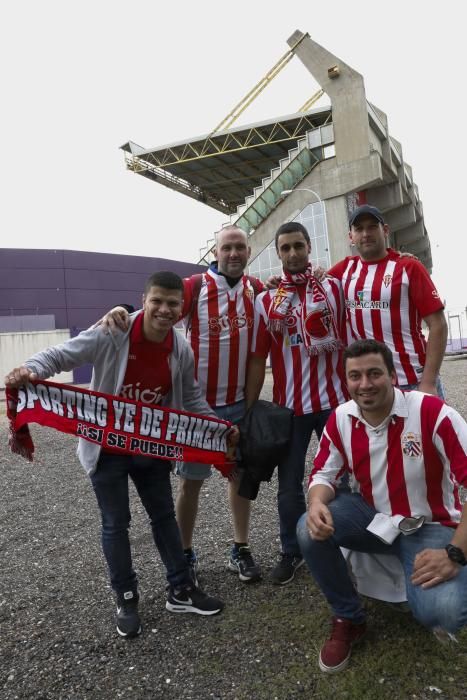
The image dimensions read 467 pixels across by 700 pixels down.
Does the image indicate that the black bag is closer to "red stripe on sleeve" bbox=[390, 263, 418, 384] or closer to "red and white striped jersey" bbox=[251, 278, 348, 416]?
"red and white striped jersey" bbox=[251, 278, 348, 416]

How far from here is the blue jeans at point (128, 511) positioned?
120 inches

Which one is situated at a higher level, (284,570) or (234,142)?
(234,142)

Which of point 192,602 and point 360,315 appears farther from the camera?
point 360,315

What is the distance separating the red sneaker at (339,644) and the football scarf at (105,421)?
1438 mm

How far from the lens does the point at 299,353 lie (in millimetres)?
3615

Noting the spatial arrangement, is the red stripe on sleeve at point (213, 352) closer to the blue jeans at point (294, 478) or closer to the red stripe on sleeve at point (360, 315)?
the blue jeans at point (294, 478)

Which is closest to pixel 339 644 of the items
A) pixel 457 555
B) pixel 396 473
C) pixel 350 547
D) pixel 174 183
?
pixel 350 547

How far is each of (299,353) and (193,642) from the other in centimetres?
200

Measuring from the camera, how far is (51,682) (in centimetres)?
262

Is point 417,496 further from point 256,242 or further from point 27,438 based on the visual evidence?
point 256,242

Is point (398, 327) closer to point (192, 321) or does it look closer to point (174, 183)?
point (192, 321)

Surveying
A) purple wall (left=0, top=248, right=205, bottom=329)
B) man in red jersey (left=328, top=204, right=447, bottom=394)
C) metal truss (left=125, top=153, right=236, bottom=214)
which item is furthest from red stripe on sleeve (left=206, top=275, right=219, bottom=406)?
metal truss (left=125, top=153, right=236, bottom=214)

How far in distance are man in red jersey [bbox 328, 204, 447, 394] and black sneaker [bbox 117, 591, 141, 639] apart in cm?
231

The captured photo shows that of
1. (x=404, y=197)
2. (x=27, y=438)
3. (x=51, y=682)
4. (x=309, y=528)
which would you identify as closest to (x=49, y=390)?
(x=27, y=438)
